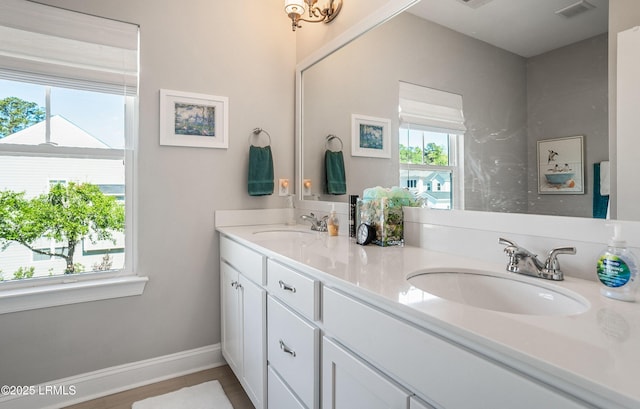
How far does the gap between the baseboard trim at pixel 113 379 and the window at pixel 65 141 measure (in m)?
0.54

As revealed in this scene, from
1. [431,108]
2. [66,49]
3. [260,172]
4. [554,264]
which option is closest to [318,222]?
[260,172]

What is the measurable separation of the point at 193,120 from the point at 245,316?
124 centimetres

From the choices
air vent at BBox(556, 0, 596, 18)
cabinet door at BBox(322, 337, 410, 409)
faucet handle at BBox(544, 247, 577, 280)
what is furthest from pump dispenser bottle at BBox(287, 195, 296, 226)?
air vent at BBox(556, 0, 596, 18)

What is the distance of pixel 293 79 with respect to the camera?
7.99 feet

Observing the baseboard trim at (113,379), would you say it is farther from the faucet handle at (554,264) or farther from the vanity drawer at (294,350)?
the faucet handle at (554,264)

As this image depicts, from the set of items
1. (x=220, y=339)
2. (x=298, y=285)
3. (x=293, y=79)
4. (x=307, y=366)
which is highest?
(x=293, y=79)

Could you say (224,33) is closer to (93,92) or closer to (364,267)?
(93,92)

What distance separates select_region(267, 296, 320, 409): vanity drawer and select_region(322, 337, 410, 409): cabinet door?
50mm

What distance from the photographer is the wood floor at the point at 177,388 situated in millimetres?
1762

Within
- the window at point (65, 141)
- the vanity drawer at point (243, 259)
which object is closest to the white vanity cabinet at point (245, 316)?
the vanity drawer at point (243, 259)

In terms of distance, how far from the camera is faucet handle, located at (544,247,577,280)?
902 mm

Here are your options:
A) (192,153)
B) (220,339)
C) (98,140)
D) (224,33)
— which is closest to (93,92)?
(98,140)

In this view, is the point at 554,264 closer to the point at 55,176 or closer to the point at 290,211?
the point at 290,211

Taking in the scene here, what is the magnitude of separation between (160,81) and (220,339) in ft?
5.47
